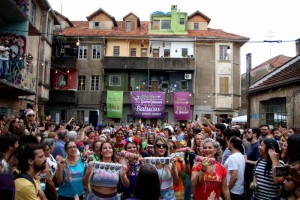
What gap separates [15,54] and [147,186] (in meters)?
14.8

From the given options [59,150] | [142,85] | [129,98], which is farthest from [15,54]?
[142,85]

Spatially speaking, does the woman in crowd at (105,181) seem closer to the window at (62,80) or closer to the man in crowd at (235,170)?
the man in crowd at (235,170)

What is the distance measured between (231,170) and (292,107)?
972cm

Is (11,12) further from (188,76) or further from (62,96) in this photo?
(188,76)

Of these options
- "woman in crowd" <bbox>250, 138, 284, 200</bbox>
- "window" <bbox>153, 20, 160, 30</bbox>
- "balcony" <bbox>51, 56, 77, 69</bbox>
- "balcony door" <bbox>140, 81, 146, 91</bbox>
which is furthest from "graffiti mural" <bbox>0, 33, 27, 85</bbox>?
"window" <bbox>153, 20, 160, 30</bbox>

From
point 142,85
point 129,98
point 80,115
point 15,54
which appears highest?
point 142,85

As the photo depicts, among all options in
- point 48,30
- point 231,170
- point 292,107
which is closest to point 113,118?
point 48,30

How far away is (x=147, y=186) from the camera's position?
303 centimetres

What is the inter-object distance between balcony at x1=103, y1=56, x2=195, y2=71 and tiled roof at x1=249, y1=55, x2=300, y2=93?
1349 cm

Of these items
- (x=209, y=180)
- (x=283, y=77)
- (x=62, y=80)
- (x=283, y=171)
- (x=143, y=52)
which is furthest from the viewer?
(x=143, y=52)

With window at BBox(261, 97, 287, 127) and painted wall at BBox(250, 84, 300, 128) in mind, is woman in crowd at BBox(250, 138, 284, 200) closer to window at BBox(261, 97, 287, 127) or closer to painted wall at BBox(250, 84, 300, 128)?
painted wall at BBox(250, 84, 300, 128)

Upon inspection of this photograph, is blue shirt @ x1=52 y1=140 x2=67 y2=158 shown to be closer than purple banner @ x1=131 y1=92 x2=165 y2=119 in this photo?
Yes

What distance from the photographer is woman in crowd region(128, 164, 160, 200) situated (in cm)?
301

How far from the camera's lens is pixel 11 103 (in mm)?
17141
